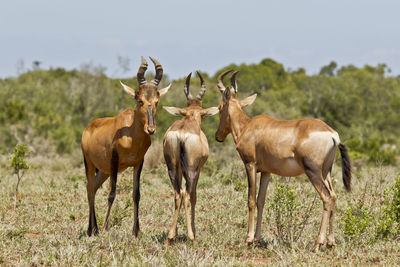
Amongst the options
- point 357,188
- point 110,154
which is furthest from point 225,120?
point 357,188

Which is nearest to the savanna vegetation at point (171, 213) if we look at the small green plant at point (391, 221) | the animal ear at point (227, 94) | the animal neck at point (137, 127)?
the small green plant at point (391, 221)

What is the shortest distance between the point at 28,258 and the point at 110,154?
2.19 m

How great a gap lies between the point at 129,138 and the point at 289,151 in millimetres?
2510

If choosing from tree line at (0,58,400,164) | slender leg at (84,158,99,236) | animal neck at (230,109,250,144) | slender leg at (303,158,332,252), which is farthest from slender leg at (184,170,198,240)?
tree line at (0,58,400,164)

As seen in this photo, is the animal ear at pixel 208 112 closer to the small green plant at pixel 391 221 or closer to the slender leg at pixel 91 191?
the slender leg at pixel 91 191

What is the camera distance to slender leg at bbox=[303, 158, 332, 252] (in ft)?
23.3

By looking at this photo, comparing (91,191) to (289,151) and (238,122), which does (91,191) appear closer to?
(238,122)

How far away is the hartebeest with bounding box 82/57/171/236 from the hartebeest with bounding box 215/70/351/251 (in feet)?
4.38

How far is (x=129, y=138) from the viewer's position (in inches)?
321

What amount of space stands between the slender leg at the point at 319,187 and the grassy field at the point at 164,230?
248 millimetres

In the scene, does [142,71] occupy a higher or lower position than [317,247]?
higher

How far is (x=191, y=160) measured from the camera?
7.71 metres

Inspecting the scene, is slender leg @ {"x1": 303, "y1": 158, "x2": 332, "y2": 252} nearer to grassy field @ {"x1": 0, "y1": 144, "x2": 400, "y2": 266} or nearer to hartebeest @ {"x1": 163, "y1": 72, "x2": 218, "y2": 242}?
grassy field @ {"x1": 0, "y1": 144, "x2": 400, "y2": 266}

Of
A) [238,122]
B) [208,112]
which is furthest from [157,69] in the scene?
[238,122]
